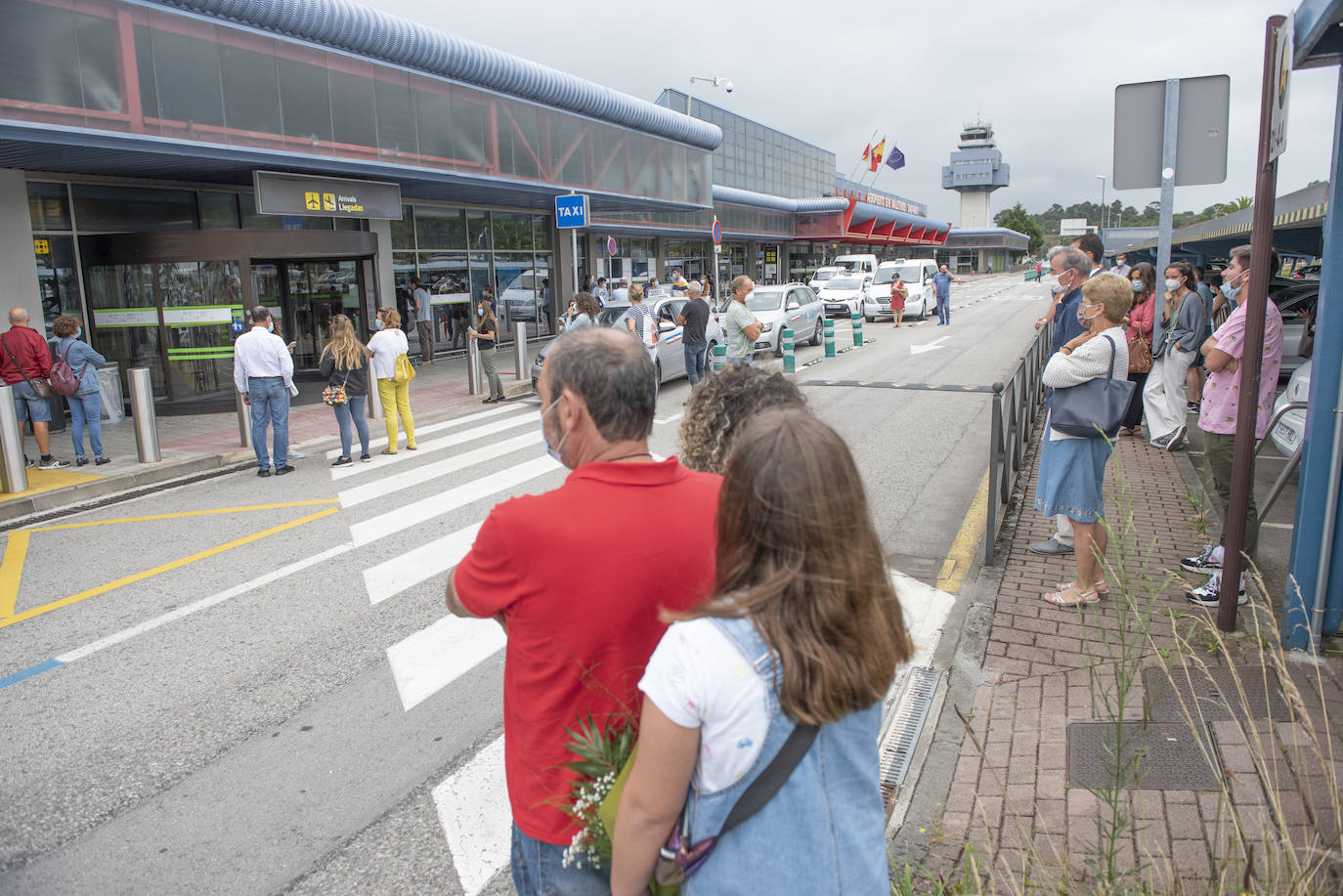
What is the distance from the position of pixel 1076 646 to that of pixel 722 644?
153 inches

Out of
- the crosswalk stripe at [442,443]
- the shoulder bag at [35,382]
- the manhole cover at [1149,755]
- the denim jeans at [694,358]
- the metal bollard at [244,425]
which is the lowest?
the manhole cover at [1149,755]

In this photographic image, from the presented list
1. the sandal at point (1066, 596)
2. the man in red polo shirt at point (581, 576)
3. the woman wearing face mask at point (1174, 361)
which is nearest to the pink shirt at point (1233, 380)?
the sandal at point (1066, 596)

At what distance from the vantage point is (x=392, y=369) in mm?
10539

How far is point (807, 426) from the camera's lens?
1.58 meters

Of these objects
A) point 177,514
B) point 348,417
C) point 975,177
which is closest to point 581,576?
point 177,514

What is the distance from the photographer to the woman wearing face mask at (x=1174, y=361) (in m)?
8.30

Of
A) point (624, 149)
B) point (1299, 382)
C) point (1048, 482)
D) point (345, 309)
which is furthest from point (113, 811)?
point (624, 149)

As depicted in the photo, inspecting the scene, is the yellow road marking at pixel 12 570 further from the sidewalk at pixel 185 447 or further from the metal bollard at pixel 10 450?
the metal bollard at pixel 10 450

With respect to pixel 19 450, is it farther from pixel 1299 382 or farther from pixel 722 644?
pixel 1299 382

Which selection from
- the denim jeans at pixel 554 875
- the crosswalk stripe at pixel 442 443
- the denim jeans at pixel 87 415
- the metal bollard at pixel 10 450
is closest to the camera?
the denim jeans at pixel 554 875

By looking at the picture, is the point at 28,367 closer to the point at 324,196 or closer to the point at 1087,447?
the point at 324,196

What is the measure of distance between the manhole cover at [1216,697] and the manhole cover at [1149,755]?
105 millimetres

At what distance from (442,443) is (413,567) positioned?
16.9 feet

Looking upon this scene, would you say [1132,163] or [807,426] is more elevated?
[1132,163]
